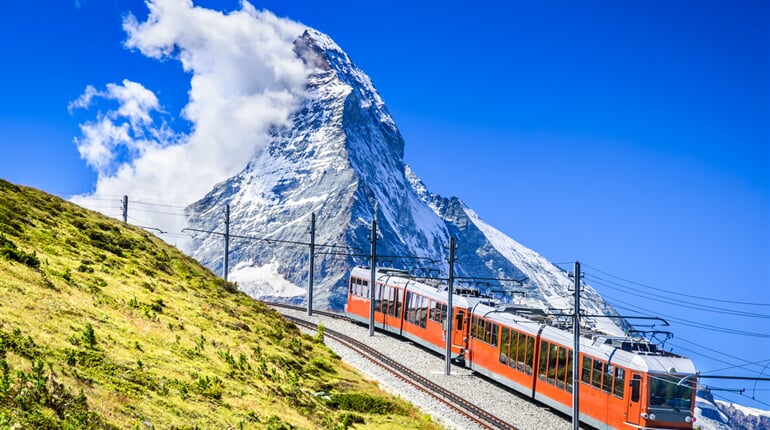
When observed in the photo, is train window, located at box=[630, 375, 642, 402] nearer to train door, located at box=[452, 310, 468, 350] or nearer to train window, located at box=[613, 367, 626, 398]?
train window, located at box=[613, 367, 626, 398]

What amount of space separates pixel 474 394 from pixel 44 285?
2212 cm

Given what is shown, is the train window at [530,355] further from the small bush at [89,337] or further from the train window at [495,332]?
the small bush at [89,337]

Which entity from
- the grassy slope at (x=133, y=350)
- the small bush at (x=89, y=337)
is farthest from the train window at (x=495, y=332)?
the small bush at (x=89, y=337)

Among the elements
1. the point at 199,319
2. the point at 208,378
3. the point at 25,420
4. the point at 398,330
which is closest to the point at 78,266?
the point at 199,319

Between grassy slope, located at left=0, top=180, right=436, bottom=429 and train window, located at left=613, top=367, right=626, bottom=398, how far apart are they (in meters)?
7.92

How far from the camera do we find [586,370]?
32.2m

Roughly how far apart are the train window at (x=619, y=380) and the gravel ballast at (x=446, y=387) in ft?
13.3

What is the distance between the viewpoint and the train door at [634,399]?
95.6ft

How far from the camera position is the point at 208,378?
Result: 2128cm

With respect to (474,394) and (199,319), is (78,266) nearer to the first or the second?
(199,319)

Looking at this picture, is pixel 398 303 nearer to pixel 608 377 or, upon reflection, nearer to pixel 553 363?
pixel 553 363

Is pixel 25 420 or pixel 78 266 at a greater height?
pixel 78 266

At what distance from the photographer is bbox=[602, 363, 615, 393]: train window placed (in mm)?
30766

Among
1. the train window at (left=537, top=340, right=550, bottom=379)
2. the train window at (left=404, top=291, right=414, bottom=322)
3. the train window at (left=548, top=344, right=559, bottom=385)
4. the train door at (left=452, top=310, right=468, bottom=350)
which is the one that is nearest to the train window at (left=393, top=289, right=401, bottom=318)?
the train window at (left=404, top=291, right=414, bottom=322)
